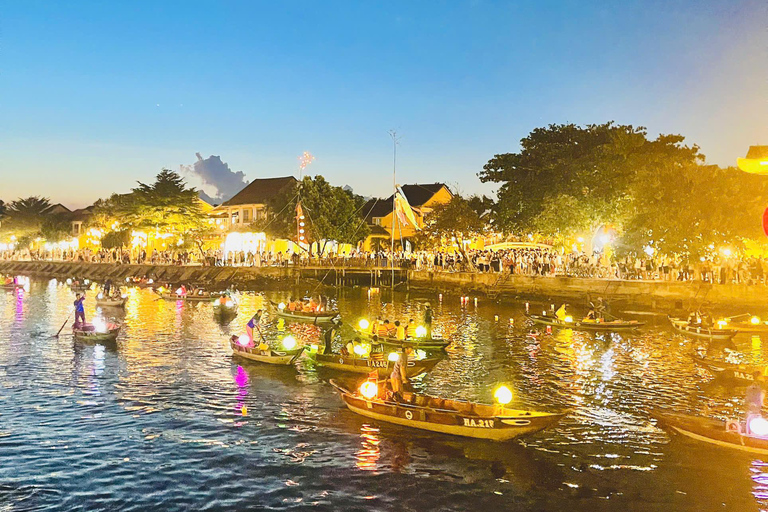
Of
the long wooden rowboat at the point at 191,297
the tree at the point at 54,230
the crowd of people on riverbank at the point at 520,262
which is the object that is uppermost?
the tree at the point at 54,230

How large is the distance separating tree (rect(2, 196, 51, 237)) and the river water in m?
92.0

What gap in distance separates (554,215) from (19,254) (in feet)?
307

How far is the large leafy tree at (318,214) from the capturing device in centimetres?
6688

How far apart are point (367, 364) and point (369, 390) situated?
496cm

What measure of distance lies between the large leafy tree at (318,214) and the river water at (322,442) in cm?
4099

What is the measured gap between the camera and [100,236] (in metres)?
93.4

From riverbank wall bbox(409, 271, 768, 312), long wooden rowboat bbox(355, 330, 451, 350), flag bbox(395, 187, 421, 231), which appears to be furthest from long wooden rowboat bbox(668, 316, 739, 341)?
flag bbox(395, 187, 421, 231)

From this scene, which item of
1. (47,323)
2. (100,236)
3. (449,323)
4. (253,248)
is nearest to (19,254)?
(100,236)

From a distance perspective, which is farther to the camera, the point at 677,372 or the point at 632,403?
the point at 677,372

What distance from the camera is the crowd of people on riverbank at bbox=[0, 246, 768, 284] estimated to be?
4197cm

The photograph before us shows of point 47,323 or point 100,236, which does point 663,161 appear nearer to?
point 47,323

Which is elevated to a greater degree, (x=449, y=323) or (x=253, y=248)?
(x=253, y=248)

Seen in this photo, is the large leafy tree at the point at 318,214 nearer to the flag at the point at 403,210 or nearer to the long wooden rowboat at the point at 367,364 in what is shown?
the flag at the point at 403,210

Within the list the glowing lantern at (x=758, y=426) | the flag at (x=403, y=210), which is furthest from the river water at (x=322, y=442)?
the flag at (x=403, y=210)
